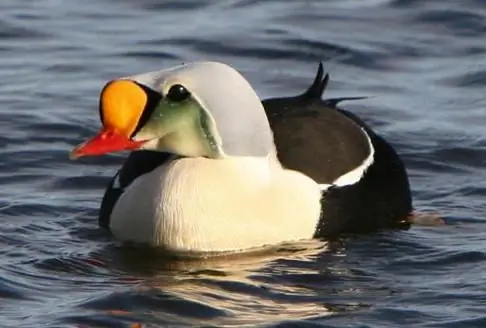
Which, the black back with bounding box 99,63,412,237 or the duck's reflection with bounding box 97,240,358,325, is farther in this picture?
the black back with bounding box 99,63,412,237

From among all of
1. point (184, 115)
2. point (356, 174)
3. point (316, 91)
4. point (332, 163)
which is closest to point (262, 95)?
point (316, 91)

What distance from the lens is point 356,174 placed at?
8.48m

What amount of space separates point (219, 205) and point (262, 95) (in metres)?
3.62

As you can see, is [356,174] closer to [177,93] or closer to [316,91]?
[316,91]

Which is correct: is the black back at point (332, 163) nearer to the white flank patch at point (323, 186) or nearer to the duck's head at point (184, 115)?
the white flank patch at point (323, 186)

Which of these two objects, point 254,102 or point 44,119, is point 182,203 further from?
point 44,119

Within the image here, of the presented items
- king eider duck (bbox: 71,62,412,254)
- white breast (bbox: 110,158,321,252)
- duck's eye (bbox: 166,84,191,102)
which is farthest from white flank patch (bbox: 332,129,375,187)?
duck's eye (bbox: 166,84,191,102)

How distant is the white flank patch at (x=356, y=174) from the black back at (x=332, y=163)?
0.02 meters

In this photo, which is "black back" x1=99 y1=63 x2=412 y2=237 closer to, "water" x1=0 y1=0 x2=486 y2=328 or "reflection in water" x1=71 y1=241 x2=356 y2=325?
"water" x1=0 y1=0 x2=486 y2=328

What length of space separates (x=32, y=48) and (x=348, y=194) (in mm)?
4959

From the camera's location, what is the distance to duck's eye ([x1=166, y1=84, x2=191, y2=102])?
772cm

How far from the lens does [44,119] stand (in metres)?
10.8

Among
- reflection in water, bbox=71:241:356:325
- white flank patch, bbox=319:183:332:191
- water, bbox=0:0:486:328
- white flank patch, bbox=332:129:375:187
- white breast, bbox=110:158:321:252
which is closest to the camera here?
reflection in water, bbox=71:241:356:325

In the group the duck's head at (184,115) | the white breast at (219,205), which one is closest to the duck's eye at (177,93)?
the duck's head at (184,115)
